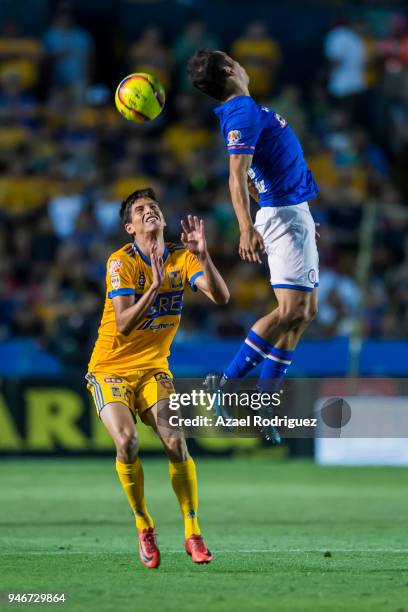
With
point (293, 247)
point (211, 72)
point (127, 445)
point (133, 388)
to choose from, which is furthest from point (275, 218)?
point (127, 445)

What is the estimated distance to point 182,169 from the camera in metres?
19.9

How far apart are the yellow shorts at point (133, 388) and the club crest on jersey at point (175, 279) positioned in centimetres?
60

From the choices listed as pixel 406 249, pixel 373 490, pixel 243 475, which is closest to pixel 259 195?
pixel 373 490

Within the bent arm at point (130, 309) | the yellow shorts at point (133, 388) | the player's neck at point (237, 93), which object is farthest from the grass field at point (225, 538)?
the player's neck at point (237, 93)

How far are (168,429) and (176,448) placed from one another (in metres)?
0.16

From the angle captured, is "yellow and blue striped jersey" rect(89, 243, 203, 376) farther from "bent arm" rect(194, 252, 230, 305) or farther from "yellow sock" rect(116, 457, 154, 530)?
"yellow sock" rect(116, 457, 154, 530)

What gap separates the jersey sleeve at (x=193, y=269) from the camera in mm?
8867

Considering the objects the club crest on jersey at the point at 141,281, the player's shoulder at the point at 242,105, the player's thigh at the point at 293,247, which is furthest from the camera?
the player's thigh at the point at 293,247

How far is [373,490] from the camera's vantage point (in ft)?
47.0

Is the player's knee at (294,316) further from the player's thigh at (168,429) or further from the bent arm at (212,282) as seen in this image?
the player's thigh at (168,429)

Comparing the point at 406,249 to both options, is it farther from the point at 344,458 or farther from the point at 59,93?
the point at 59,93

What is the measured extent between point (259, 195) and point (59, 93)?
11.8 meters

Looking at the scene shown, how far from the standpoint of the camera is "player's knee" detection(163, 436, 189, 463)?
28.3 feet

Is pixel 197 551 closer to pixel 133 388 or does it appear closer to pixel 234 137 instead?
pixel 133 388
